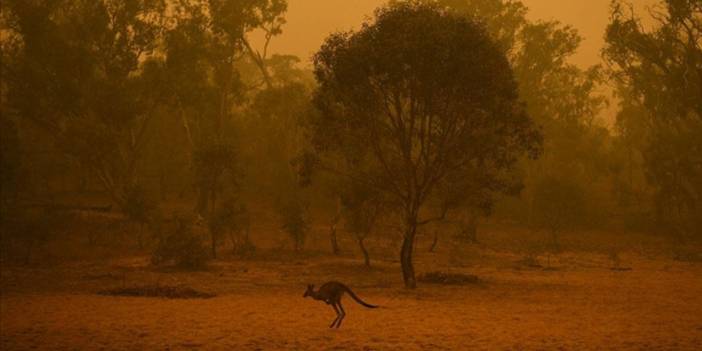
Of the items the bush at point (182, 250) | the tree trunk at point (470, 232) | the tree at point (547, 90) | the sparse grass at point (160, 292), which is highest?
the tree at point (547, 90)

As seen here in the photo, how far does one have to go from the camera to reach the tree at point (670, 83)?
129ft

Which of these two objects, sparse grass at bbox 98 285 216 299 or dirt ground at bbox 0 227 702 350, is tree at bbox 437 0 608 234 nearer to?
dirt ground at bbox 0 227 702 350

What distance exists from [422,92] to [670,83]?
84.3 feet

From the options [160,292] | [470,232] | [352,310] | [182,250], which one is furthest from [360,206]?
[470,232]

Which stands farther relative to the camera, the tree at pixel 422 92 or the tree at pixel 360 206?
the tree at pixel 360 206

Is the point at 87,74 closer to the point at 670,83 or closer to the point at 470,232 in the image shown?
the point at 470,232

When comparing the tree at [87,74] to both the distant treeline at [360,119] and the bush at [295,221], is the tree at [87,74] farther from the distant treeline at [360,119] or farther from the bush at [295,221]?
the bush at [295,221]

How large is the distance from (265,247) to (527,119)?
18949 mm

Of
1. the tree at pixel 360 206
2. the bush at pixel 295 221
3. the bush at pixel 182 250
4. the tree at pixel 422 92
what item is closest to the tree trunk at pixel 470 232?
the bush at pixel 295 221

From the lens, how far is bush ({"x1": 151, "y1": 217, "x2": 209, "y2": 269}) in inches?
1077

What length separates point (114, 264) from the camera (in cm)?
2873

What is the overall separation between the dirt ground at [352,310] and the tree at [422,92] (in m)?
4.68

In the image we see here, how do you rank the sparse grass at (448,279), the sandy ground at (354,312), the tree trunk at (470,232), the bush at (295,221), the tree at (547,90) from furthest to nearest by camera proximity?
the tree at (547,90) → the tree trunk at (470,232) → the bush at (295,221) → the sparse grass at (448,279) → the sandy ground at (354,312)

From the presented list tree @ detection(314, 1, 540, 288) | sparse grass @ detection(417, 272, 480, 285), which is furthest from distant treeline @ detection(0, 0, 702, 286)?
sparse grass @ detection(417, 272, 480, 285)
